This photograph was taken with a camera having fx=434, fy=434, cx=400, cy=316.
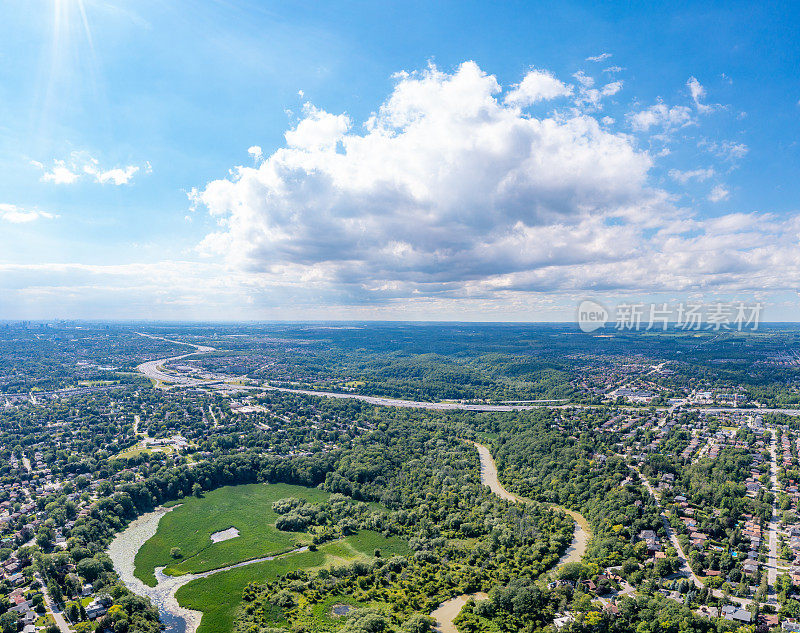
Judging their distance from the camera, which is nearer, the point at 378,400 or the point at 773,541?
the point at 773,541

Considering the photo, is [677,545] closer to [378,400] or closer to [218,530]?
[218,530]

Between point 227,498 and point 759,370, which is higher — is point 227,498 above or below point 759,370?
below

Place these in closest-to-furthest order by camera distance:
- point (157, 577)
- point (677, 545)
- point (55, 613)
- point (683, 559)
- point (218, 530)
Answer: point (55, 613), point (683, 559), point (157, 577), point (677, 545), point (218, 530)

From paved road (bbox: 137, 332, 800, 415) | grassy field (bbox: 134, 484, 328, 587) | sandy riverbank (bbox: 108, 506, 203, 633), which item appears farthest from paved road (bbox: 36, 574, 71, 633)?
paved road (bbox: 137, 332, 800, 415)

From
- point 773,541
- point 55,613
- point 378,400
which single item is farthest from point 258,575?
point 378,400

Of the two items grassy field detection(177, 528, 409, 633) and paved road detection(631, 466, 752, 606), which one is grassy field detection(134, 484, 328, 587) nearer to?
grassy field detection(177, 528, 409, 633)

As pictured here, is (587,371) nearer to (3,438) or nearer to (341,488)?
(341,488)

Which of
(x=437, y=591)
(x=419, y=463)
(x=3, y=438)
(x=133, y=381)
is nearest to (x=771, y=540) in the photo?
(x=437, y=591)
